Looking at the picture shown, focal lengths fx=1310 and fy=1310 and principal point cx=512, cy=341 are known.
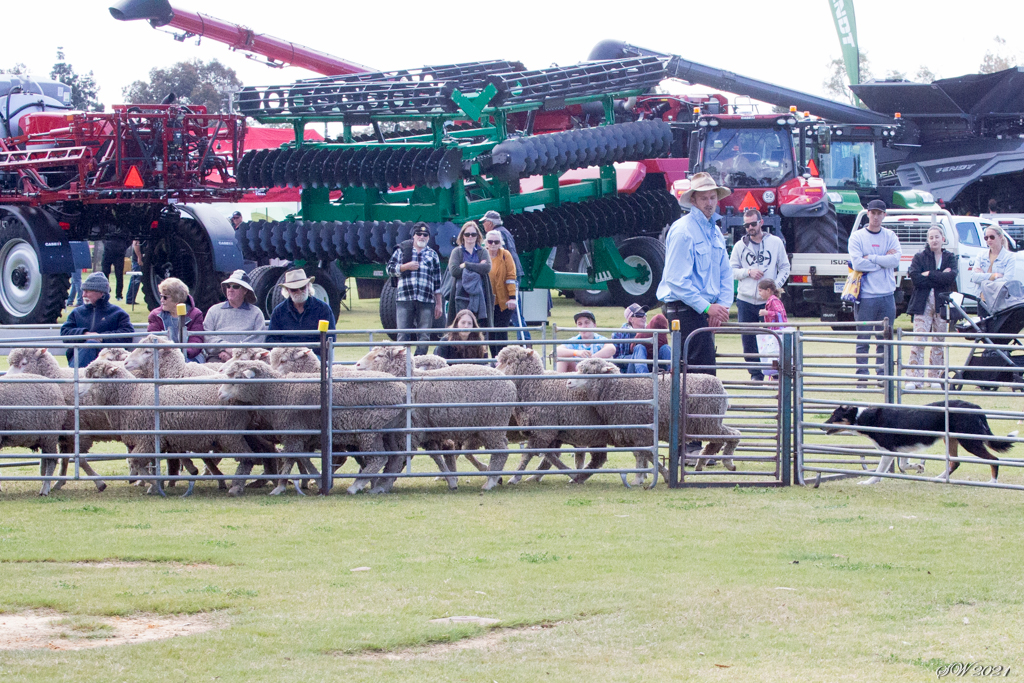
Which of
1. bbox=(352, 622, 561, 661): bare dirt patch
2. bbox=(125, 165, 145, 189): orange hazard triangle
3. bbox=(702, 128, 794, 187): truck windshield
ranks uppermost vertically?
bbox=(702, 128, 794, 187): truck windshield

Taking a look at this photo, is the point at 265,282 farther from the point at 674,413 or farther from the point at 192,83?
the point at 192,83

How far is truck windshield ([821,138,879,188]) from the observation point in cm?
2517

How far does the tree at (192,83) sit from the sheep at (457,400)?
174ft

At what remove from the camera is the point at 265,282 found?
19.1 metres

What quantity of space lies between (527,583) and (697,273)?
12.3 feet

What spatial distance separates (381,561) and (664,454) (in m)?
3.73

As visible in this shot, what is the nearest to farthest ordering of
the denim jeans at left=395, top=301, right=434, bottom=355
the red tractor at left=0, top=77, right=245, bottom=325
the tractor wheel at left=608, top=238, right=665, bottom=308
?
the denim jeans at left=395, top=301, right=434, bottom=355
the red tractor at left=0, top=77, right=245, bottom=325
the tractor wheel at left=608, top=238, right=665, bottom=308

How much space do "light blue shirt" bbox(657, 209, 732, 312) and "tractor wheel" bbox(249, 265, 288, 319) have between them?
10.5 metres

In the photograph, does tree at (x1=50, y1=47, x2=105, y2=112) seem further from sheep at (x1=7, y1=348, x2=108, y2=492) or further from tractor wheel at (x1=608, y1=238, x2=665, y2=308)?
sheep at (x1=7, y1=348, x2=108, y2=492)

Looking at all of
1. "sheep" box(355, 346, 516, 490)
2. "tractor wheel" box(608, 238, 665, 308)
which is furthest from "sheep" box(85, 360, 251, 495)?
"tractor wheel" box(608, 238, 665, 308)

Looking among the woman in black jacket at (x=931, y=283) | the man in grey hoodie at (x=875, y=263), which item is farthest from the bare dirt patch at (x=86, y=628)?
the woman in black jacket at (x=931, y=283)

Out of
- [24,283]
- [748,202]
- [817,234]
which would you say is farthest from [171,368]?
[817,234]

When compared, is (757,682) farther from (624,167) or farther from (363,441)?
(624,167)

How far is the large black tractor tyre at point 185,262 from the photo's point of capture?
65.3ft
